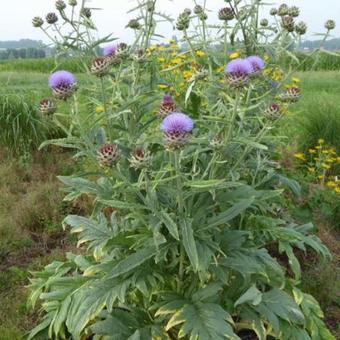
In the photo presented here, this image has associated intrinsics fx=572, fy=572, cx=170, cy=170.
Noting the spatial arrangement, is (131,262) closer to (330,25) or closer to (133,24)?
(133,24)

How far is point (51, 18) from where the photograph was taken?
135 inches

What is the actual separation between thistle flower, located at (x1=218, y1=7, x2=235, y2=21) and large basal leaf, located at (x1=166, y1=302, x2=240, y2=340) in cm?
171

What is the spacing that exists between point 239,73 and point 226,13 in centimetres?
92

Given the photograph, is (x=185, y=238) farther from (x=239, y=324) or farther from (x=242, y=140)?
(x=239, y=324)

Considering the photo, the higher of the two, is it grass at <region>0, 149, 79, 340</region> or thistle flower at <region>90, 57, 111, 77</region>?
thistle flower at <region>90, 57, 111, 77</region>

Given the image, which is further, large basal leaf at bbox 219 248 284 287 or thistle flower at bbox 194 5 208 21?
thistle flower at bbox 194 5 208 21

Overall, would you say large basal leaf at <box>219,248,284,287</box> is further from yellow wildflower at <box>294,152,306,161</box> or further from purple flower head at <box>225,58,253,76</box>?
yellow wildflower at <box>294,152,306,161</box>

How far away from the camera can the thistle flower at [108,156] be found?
100 inches

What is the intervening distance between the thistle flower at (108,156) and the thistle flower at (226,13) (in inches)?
53.0

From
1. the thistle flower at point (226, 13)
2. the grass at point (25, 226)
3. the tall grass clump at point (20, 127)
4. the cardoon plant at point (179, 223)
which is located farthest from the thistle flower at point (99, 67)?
the tall grass clump at point (20, 127)

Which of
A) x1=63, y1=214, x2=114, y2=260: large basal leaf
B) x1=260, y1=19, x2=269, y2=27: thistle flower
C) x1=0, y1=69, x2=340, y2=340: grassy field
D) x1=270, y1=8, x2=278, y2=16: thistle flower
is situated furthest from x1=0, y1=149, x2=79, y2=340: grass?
x1=270, y1=8, x2=278, y2=16: thistle flower

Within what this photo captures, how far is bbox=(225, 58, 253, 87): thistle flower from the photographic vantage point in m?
2.67

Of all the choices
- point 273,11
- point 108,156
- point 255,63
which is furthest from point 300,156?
point 108,156

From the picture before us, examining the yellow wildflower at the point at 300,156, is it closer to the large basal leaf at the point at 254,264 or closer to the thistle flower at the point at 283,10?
the thistle flower at the point at 283,10
